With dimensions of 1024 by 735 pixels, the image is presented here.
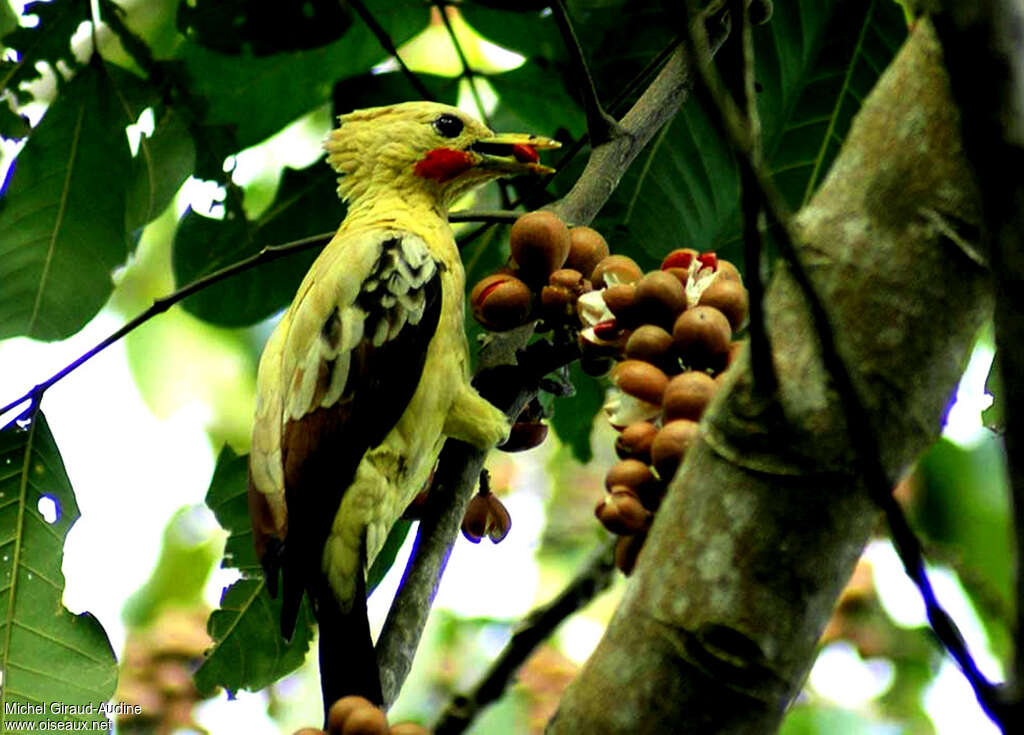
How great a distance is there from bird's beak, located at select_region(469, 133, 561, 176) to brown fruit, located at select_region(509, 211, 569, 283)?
0.64 m

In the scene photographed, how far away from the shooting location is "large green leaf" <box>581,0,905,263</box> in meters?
3.59

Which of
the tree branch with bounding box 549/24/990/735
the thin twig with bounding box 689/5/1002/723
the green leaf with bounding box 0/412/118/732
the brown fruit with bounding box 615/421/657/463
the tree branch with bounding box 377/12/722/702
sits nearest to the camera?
the thin twig with bounding box 689/5/1002/723

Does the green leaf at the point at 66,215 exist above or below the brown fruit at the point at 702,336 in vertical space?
above

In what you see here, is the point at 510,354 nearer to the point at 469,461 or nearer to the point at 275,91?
the point at 469,461

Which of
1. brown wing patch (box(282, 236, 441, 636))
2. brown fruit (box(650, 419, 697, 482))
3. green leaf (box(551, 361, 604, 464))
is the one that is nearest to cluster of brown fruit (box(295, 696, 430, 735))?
brown fruit (box(650, 419, 697, 482))

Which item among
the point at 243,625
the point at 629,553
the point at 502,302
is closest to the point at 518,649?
the point at 629,553

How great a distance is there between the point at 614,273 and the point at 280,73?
5.64 ft

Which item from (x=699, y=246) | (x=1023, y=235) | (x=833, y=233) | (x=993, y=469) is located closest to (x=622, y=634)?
(x=833, y=233)

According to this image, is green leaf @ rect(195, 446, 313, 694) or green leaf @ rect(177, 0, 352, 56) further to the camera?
green leaf @ rect(177, 0, 352, 56)

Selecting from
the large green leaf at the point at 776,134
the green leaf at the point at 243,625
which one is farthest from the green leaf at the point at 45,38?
the large green leaf at the point at 776,134

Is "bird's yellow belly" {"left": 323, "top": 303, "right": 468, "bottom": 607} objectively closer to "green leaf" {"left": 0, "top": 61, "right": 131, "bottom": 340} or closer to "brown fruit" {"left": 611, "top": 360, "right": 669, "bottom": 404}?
"green leaf" {"left": 0, "top": 61, "right": 131, "bottom": 340}

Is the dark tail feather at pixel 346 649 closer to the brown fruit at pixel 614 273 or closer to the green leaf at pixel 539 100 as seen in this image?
the brown fruit at pixel 614 273

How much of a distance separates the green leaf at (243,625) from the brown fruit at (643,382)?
1485 mm

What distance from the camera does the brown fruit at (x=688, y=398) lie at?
1.99 meters
